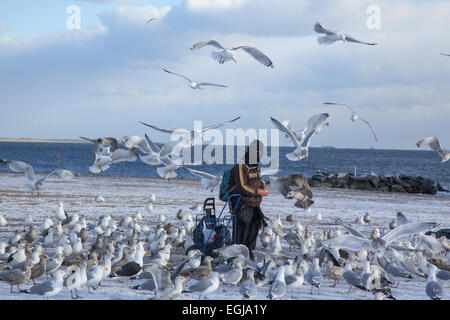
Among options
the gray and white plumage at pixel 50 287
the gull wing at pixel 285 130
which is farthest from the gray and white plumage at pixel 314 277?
the gull wing at pixel 285 130

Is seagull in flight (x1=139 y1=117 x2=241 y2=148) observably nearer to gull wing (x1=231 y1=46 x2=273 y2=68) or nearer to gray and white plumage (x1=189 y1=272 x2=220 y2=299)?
gull wing (x1=231 y1=46 x2=273 y2=68)

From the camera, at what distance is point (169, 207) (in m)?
18.1

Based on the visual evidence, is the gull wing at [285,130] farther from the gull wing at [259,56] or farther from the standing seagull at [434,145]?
the standing seagull at [434,145]

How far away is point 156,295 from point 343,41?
600 cm

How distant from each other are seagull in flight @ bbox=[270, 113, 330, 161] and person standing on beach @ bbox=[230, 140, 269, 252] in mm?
2049

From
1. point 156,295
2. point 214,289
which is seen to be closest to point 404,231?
point 214,289

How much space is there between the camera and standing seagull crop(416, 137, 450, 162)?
33.6ft

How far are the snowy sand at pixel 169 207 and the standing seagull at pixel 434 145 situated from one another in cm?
273

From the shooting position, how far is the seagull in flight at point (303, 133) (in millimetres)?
10500

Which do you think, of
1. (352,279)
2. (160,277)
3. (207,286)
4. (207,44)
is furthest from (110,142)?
(352,279)

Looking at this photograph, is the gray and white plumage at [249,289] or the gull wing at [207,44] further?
the gull wing at [207,44]

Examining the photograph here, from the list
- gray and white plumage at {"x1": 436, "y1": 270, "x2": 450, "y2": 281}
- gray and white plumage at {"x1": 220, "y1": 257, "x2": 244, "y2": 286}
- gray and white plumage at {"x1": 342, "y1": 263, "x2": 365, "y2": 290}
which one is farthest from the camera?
gray and white plumage at {"x1": 436, "y1": 270, "x2": 450, "y2": 281}

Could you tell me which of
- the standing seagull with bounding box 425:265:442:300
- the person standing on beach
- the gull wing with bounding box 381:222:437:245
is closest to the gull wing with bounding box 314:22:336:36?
the person standing on beach

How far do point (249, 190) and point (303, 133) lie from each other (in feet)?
10.2
